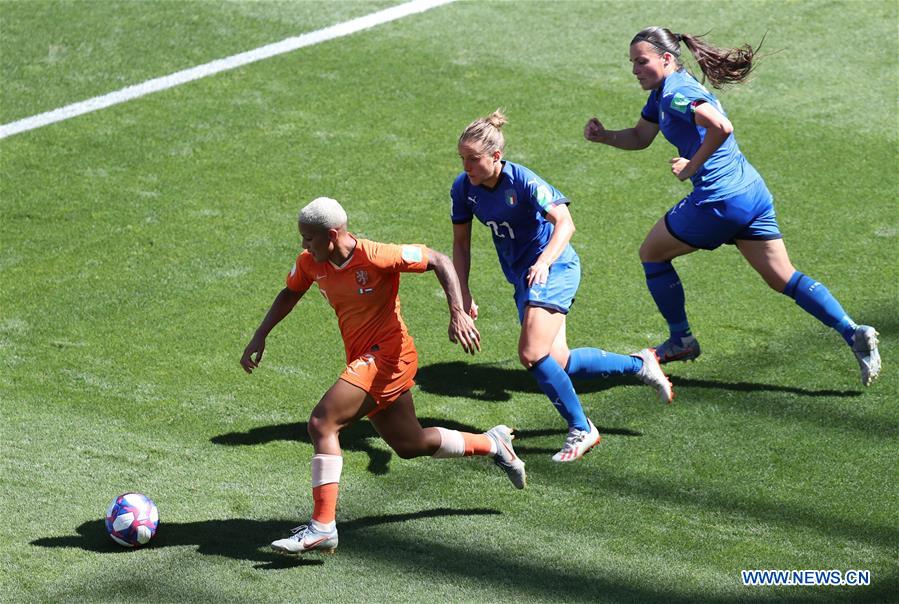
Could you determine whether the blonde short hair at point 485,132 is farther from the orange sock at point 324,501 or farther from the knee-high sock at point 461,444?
the orange sock at point 324,501

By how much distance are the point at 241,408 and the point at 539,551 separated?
8.01 ft

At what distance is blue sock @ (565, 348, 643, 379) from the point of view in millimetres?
7562

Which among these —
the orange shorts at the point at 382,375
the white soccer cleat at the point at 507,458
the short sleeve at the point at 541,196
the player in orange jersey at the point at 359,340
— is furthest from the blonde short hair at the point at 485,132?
the white soccer cleat at the point at 507,458

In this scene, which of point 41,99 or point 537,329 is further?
point 41,99

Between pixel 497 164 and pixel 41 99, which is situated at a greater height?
pixel 497 164

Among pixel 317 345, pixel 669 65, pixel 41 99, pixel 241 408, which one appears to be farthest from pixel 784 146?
pixel 41 99

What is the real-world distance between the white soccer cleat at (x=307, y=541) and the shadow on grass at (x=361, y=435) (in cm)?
110

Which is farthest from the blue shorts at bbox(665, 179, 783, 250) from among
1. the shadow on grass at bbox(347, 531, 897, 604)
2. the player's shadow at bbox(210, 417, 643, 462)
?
the shadow on grass at bbox(347, 531, 897, 604)

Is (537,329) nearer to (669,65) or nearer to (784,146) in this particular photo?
(669,65)

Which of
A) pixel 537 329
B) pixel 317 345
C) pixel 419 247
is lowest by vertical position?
pixel 317 345

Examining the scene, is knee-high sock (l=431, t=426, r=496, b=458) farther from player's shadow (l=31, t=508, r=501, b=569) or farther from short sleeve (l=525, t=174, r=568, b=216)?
short sleeve (l=525, t=174, r=568, b=216)

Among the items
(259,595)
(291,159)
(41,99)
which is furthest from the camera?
(41,99)

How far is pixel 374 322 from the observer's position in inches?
252

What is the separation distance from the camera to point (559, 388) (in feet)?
23.3
